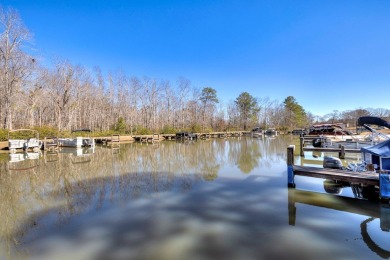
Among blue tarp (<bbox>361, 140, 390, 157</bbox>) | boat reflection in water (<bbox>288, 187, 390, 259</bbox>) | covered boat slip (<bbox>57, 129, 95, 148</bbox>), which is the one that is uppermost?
blue tarp (<bbox>361, 140, 390, 157</bbox>)

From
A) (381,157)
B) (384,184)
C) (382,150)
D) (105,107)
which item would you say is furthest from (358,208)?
(105,107)

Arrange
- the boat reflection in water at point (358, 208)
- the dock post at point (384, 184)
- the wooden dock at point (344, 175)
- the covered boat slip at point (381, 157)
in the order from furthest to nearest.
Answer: the covered boat slip at point (381, 157) < the wooden dock at point (344, 175) < the dock post at point (384, 184) < the boat reflection in water at point (358, 208)

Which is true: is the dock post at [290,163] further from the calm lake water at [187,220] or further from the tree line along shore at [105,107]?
the tree line along shore at [105,107]

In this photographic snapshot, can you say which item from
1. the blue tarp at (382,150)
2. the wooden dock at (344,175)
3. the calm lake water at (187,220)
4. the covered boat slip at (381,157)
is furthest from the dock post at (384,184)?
the blue tarp at (382,150)

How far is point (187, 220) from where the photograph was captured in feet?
15.6

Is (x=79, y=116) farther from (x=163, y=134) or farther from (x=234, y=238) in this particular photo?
(x=234, y=238)

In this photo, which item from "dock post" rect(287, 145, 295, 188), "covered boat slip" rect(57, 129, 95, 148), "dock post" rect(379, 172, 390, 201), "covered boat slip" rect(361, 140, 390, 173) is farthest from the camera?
"covered boat slip" rect(57, 129, 95, 148)

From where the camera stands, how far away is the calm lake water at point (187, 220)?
3570 mm

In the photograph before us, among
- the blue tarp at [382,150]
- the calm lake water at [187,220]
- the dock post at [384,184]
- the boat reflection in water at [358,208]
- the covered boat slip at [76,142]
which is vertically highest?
the blue tarp at [382,150]

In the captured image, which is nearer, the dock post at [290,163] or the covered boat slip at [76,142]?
the dock post at [290,163]

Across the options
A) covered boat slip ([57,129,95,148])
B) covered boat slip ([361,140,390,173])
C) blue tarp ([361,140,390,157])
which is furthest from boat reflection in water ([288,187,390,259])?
covered boat slip ([57,129,95,148])

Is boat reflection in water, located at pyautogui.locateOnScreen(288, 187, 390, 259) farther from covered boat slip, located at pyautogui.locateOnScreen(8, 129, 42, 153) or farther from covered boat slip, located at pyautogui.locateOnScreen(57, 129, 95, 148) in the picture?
covered boat slip, located at pyautogui.locateOnScreen(8, 129, 42, 153)

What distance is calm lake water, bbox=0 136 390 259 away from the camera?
3570 mm

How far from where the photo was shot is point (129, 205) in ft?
18.9
